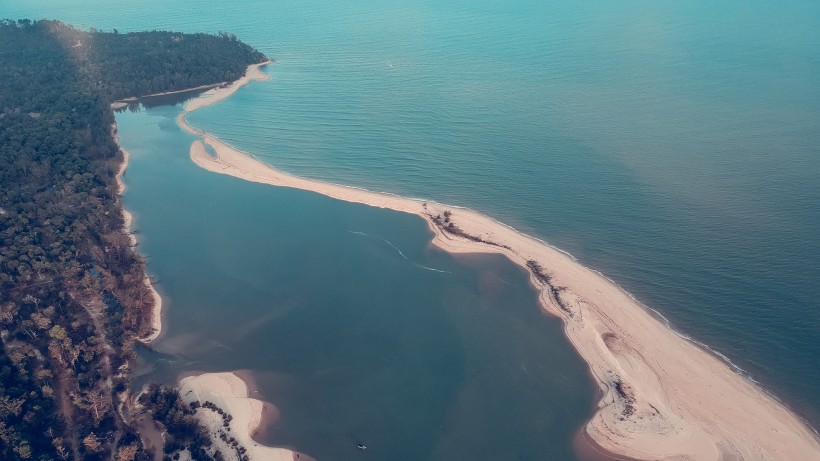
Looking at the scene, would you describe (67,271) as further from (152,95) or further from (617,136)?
(617,136)

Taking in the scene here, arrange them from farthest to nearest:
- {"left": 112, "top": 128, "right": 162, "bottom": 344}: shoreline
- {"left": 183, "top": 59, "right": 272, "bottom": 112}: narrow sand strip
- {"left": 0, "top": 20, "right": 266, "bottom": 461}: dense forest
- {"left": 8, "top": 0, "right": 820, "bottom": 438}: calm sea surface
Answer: {"left": 183, "top": 59, "right": 272, "bottom": 112}: narrow sand strip → {"left": 8, "top": 0, "right": 820, "bottom": 438}: calm sea surface → {"left": 112, "top": 128, "right": 162, "bottom": 344}: shoreline → {"left": 0, "top": 20, "right": 266, "bottom": 461}: dense forest

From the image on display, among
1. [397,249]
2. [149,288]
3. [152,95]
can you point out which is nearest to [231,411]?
[149,288]

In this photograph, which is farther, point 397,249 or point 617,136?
point 617,136

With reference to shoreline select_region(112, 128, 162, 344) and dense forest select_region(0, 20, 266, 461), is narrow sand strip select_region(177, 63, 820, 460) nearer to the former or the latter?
shoreline select_region(112, 128, 162, 344)

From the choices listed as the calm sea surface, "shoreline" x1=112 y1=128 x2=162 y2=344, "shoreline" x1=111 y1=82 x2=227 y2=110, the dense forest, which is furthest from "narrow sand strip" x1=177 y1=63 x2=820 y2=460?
"shoreline" x1=111 y1=82 x2=227 y2=110

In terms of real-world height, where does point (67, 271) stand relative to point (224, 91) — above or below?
below

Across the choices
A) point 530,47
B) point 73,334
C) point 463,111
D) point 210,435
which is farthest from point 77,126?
point 530,47
